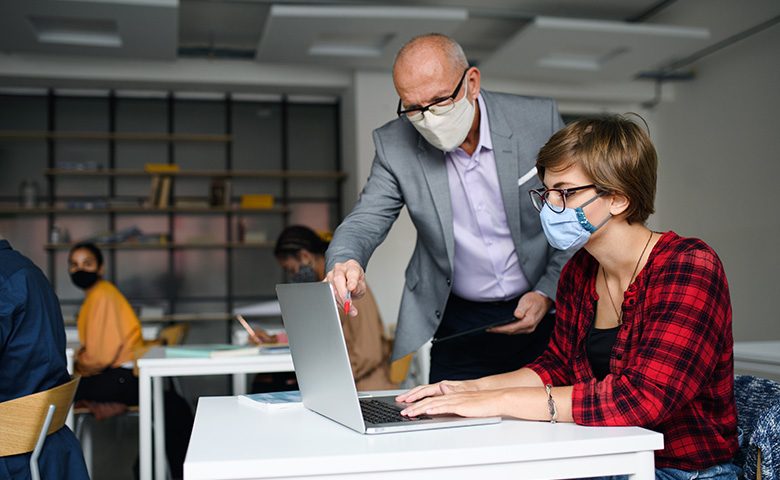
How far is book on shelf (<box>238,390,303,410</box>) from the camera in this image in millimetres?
1562

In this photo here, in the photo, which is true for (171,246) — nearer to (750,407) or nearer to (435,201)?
(435,201)

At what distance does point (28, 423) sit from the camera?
6.96ft

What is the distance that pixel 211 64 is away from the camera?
6977 mm

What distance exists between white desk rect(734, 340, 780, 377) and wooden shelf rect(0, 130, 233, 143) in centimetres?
548

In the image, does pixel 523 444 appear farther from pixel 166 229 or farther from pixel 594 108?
pixel 594 108

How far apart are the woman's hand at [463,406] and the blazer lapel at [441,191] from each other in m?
0.75

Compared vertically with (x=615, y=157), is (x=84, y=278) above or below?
below

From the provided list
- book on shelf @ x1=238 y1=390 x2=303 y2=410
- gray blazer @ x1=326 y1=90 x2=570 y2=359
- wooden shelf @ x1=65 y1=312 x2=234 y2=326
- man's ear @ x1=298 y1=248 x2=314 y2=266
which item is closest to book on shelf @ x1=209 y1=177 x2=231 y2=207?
wooden shelf @ x1=65 y1=312 x2=234 y2=326

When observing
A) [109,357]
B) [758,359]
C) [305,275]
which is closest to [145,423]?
[305,275]

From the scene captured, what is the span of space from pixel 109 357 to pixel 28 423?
2110mm

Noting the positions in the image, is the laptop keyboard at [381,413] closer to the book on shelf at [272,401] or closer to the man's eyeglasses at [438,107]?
the book on shelf at [272,401]

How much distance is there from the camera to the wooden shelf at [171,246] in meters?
7.00

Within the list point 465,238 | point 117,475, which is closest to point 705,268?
point 465,238

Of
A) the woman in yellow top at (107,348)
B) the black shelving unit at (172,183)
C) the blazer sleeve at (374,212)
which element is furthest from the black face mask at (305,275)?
the black shelving unit at (172,183)
